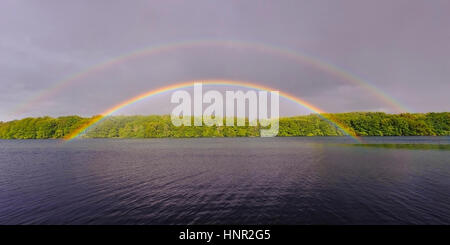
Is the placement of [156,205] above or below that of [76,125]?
below

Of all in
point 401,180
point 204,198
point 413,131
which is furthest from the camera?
point 413,131

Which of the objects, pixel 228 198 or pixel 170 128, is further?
pixel 170 128

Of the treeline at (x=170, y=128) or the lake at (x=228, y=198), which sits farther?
the treeline at (x=170, y=128)

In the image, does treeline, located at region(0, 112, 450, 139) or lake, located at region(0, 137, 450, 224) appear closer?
lake, located at region(0, 137, 450, 224)

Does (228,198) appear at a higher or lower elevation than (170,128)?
lower

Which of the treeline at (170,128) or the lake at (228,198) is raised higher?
the treeline at (170,128)

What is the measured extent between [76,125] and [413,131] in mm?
265284

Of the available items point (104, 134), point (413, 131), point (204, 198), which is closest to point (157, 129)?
point (104, 134)

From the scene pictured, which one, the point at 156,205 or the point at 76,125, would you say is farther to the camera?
the point at 76,125

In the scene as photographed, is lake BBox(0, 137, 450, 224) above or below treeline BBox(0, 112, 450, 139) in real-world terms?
below

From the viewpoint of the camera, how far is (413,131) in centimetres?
14200
